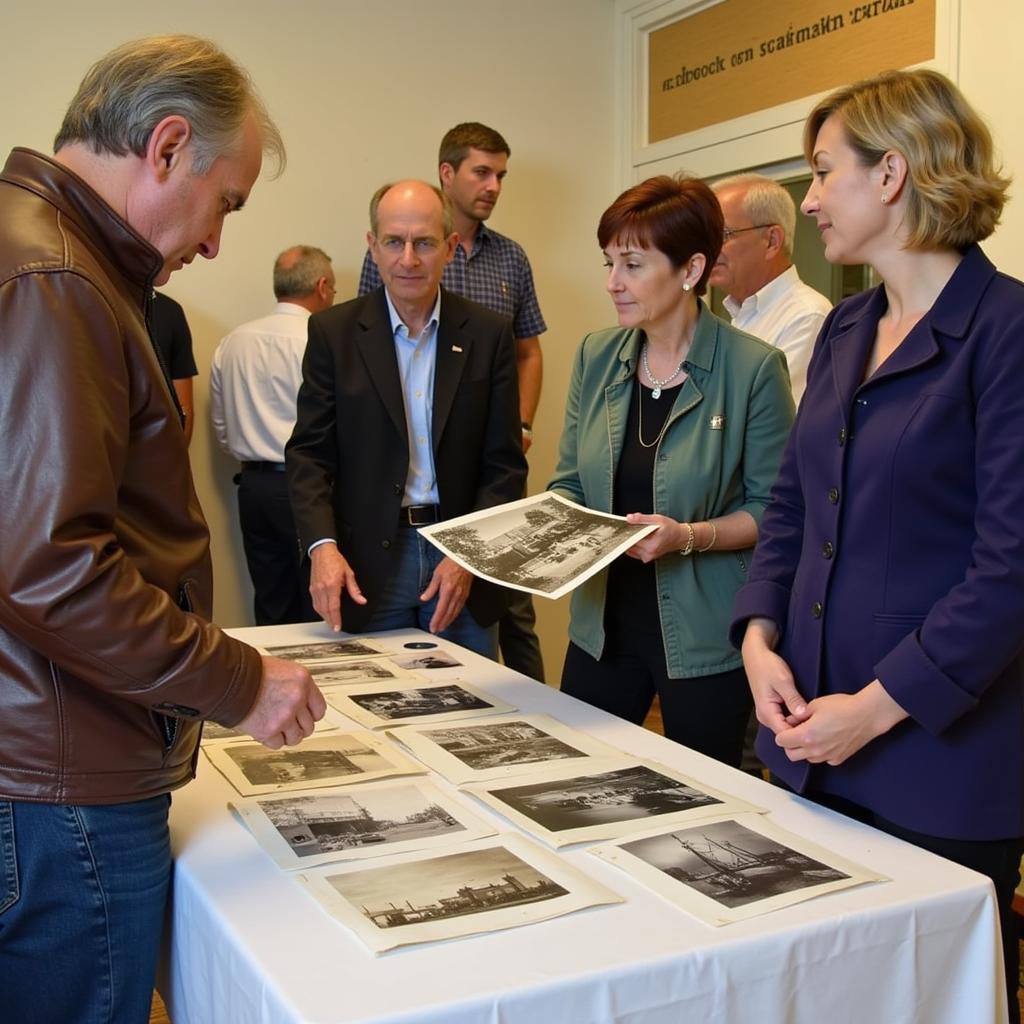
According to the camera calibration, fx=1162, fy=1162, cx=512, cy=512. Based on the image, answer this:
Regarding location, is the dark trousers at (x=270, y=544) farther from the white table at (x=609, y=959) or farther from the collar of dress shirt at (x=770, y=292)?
the white table at (x=609, y=959)

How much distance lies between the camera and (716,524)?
2.12m

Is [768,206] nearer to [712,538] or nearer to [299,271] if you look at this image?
[712,538]

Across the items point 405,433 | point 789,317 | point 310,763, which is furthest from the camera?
point 789,317

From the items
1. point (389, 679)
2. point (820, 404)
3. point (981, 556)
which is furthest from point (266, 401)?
point (981, 556)

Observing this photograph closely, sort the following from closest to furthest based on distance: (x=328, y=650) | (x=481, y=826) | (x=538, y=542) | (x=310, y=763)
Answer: (x=481, y=826) → (x=310, y=763) → (x=538, y=542) → (x=328, y=650)

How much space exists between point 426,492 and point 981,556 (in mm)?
1393

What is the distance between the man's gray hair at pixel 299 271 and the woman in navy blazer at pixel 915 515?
9.77 feet

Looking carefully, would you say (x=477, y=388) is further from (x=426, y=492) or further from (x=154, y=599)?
(x=154, y=599)

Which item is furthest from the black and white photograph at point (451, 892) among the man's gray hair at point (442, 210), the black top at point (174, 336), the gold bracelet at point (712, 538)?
the black top at point (174, 336)

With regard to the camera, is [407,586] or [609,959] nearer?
[609,959]

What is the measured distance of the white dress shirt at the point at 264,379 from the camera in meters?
4.25

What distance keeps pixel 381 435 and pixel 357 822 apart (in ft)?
4.07

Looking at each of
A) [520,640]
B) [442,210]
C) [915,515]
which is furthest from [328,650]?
[520,640]

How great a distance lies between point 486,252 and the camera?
4555mm
